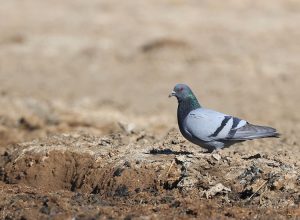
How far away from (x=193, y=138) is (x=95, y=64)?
42.4ft

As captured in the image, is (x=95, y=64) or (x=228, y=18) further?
(x=228, y=18)

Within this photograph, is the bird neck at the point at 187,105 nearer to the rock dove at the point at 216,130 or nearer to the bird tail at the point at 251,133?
the rock dove at the point at 216,130

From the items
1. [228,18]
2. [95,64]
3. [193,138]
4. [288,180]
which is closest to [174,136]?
[193,138]

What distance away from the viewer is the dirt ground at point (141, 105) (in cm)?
692

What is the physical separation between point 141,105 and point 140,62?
184 inches

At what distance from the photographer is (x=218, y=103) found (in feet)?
52.6

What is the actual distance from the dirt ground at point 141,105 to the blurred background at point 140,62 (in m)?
0.04

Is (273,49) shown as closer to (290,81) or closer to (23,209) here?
(290,81)

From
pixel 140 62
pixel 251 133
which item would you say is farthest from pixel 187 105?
pixel 140 62

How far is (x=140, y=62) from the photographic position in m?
20.1

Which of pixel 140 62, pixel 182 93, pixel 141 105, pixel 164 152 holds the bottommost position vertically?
pixel 141 105

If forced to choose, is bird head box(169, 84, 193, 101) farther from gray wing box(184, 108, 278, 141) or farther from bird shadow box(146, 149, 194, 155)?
bird shadow box(146, 149, 194, 155)

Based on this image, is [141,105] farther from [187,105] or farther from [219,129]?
[219,129]

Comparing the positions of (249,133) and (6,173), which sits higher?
(249,133)
